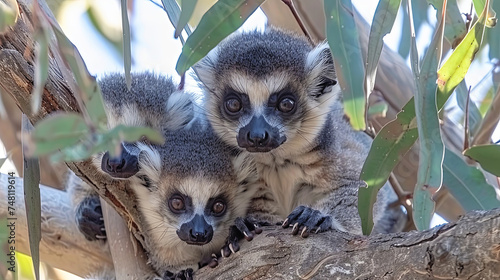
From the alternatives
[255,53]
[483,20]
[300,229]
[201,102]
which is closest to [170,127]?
[201,102]

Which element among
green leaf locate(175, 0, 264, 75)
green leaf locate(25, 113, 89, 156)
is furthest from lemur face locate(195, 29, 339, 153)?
green leaf locate(25, 113, 89, 156)

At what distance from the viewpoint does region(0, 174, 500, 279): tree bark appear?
82.9 inches

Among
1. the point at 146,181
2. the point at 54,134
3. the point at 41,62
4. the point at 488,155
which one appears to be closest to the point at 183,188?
the point at 146,181

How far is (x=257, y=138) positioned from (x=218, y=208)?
0.50 meters

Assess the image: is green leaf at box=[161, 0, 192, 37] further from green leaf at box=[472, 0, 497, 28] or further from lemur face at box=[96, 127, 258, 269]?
green leaf at box=[472, 0, 497, 28]

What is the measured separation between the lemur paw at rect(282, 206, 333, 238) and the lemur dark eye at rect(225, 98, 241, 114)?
99 centimetres

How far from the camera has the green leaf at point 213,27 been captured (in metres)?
2.61

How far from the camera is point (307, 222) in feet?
9.89

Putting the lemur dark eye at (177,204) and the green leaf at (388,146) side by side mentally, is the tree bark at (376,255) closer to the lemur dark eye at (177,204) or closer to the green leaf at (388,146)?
the green leaf at (388,146)

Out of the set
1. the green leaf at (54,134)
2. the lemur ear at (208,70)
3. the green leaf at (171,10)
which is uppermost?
the lemur ear at (208,70)

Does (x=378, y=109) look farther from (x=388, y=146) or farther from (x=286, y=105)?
(x=388, y=146)

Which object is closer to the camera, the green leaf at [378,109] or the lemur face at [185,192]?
the lemur face at [185,192]

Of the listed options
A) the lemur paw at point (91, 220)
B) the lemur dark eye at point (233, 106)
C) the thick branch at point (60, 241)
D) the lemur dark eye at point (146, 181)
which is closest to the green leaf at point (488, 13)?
the lemur dark eye at point (233, 106)

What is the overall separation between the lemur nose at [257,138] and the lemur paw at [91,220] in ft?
3.72
